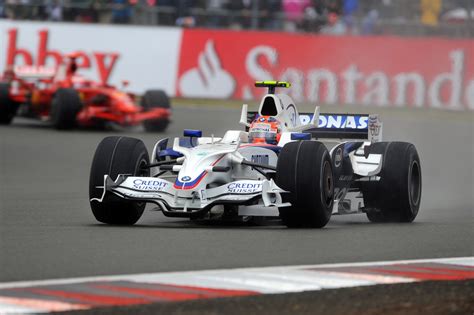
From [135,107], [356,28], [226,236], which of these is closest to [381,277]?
[226,236]

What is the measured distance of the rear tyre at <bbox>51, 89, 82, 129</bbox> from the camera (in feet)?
75.4

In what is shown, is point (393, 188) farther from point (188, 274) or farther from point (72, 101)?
point (72, 101)

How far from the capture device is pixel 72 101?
23.0 meters

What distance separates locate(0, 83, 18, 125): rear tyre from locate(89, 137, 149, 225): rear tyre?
13.8 m

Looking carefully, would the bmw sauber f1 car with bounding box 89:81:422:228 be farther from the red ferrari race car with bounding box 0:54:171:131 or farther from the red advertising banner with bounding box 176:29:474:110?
the red advertising banner with bounding box 176:29:474:110

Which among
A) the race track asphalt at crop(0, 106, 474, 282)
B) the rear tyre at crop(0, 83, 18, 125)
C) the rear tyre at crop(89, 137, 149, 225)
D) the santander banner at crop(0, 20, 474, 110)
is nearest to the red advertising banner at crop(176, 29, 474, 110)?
the santander banner at crop(0, 20, 474, 110)

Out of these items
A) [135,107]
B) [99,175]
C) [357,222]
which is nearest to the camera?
[99,175]

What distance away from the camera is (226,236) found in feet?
32.2

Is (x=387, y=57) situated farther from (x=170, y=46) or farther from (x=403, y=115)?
(x=170, y=46)

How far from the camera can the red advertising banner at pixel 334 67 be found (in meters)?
27.6

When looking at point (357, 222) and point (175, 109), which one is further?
point (175, 109)

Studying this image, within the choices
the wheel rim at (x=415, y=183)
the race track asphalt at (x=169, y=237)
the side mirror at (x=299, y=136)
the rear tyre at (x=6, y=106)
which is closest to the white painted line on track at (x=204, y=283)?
Result: the race track asphalt at (x=169, y=237)

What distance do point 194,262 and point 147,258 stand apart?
0.37 metres

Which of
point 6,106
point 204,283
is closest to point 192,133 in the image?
point 204,283
